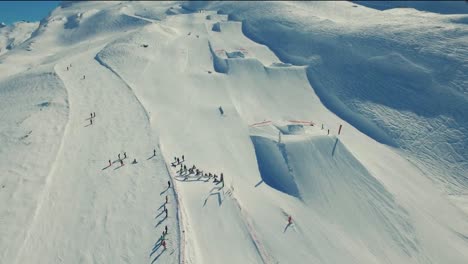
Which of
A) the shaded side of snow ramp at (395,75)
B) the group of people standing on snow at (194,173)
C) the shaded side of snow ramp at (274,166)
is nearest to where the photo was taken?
the group of people standing on snow at (194,173)

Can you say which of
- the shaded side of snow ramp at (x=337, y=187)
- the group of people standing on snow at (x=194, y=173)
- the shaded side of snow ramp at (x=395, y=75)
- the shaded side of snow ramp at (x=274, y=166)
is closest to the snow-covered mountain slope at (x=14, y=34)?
the shaded side of snow ramp at (x=395, y=75)

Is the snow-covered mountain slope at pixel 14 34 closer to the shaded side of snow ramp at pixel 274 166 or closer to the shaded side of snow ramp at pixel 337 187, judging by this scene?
the shaded side of snow ramp at pixel 274 166

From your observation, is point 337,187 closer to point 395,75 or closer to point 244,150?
point 244,150

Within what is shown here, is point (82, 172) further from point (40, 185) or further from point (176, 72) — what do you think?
point (176, 72)

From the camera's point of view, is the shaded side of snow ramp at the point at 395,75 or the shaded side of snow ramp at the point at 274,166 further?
the shaded side of snow ramp at the point at 395,75

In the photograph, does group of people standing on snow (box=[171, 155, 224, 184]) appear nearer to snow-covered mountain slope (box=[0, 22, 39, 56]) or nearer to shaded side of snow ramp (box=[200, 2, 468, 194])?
shaded side of snow ramp (box=[200, 2, 468, 194])

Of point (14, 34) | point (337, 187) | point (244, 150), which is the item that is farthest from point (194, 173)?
point (14, 34)

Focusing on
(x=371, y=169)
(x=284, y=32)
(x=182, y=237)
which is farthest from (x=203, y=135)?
(x=284, y=32)

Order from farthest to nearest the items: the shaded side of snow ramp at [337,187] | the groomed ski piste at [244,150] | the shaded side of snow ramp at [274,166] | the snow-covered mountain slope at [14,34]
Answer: the snow-covered mountain slope at [14,34] < the shaded side of snow ramp at [274,166] < the shaded side of snow ramp at [337,187] < the groomed ski piste at [244,150]
